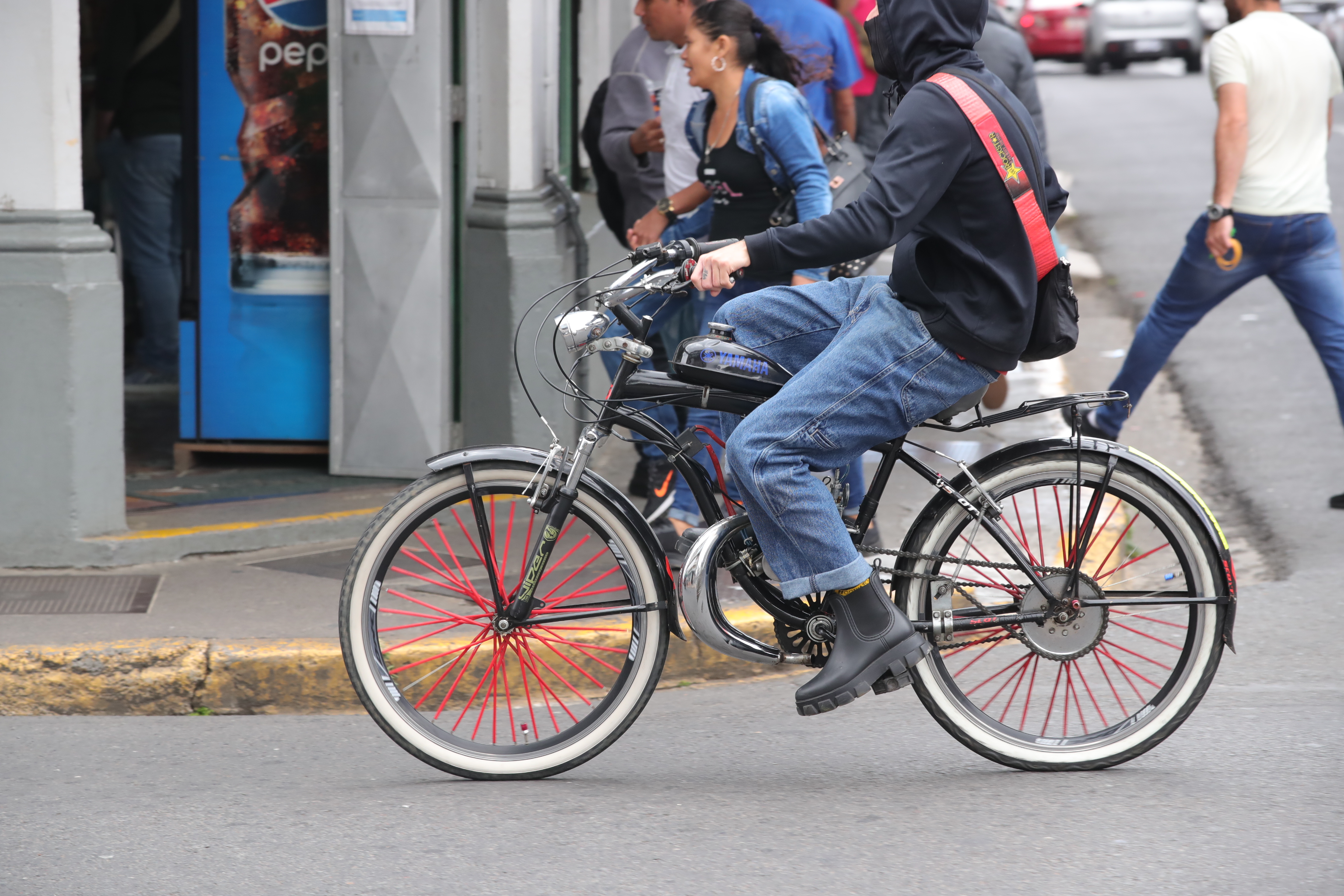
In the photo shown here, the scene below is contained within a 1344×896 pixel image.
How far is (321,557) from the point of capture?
584 centimetres

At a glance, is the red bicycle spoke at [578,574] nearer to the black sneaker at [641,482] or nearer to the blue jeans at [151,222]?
the black sneaker at [641,482]

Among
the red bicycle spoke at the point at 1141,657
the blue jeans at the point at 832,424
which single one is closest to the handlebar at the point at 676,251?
the blue jeans at the point at 832,424

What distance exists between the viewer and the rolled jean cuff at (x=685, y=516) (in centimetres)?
487

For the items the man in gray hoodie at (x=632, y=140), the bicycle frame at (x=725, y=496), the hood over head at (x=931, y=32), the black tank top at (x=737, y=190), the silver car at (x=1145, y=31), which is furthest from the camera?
the silver car at (x=1145, y=31)

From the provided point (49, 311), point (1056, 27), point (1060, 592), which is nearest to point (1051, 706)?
point (1060, 592)

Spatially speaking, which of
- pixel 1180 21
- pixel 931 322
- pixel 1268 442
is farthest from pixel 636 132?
pixel 1180 21

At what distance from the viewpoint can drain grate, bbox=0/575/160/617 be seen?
5.14 m

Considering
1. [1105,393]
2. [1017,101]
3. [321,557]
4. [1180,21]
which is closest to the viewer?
[1017,101]

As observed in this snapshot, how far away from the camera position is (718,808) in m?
3.72

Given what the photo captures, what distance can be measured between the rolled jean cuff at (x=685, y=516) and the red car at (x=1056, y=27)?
28.1m

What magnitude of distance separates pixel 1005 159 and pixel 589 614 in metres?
1.46

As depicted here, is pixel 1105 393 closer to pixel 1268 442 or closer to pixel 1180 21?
pixel 1268 442

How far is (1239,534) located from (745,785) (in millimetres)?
3077

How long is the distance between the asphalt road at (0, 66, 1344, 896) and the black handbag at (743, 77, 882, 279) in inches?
62.1
